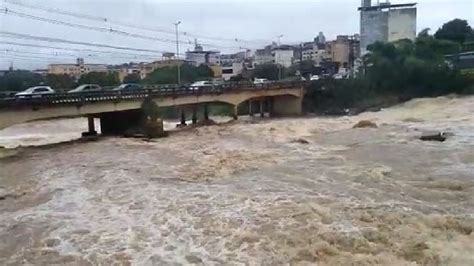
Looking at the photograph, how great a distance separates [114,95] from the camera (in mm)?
45531

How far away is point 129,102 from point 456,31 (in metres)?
75.9

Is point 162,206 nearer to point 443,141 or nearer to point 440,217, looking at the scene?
point 440,217

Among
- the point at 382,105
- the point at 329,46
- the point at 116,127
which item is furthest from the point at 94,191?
the point at 329,46

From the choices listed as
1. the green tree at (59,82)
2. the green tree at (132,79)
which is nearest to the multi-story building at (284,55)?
the green tree at (132,79)

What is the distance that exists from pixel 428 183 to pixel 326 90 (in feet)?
175

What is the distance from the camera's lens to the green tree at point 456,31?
3971 inches

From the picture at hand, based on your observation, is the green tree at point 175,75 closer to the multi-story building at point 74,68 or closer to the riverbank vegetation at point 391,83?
the riverbank vegetation at point 391,83

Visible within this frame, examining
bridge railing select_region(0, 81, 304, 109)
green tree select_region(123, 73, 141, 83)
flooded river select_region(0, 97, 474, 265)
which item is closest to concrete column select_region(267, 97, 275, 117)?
bridge railing select_region(0, 81, 304, 109)

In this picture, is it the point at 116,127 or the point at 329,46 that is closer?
the point at 116,127

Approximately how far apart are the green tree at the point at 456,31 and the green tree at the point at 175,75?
43864mm

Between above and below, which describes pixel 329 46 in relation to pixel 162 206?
above

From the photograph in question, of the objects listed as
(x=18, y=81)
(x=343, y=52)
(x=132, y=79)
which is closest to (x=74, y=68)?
(x=132, y=79)

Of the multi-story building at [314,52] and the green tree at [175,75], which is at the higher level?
the multi-story building at [314,52]

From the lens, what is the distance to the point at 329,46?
15588cm
